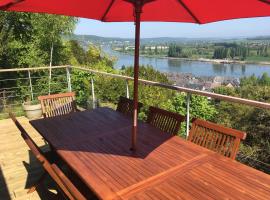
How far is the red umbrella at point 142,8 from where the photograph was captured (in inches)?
81.3

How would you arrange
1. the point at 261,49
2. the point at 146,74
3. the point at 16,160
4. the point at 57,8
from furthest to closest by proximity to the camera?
the point at 261,49, the point at 146,74, the point at 16,160, the point at 57,8

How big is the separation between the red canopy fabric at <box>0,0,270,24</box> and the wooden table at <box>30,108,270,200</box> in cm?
114

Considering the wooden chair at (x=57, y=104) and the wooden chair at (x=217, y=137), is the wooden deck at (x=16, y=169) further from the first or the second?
the wooden chair at (x=217, y=137)

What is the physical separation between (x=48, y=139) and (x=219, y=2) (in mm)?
1868

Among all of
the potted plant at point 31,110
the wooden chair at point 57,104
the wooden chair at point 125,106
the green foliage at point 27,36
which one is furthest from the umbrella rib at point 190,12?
the green foliage at point 27,36

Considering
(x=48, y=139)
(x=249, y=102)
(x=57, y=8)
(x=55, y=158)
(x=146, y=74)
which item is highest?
(x=57, y=8)

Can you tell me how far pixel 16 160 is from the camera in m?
3.98

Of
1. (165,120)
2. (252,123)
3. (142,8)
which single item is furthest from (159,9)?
(252,123)

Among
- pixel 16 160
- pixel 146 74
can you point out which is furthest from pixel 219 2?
pixel 146 74

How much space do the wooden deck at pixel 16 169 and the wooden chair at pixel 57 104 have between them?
771mm

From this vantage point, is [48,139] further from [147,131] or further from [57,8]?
[57,8]

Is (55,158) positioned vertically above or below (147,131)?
below

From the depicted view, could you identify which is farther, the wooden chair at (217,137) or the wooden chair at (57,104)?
the wooden chair at (57,104)

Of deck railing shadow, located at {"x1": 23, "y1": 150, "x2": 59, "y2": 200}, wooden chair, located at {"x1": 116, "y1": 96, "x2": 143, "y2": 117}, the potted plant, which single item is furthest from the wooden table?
the potted plant
